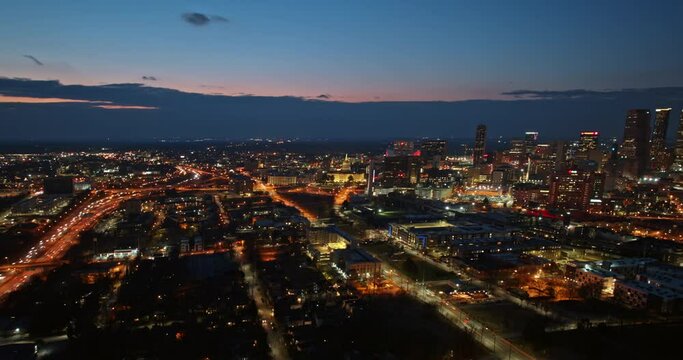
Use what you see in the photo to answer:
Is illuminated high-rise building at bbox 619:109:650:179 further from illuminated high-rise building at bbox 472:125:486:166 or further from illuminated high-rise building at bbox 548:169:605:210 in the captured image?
illuminated high-rise building at bbox 548:169:605:210

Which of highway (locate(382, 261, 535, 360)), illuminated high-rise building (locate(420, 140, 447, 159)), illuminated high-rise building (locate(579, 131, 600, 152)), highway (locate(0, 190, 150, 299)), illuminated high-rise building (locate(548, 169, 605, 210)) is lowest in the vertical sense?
highway (locate(0, 190, 150, 299))

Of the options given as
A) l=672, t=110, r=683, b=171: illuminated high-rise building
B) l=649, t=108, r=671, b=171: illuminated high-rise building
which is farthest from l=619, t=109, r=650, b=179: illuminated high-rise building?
l=672, t=110, r=683, b=171: illuminated high-rise building

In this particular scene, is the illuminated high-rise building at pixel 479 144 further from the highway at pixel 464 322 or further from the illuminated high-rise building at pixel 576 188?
the highway at pixel 464 322

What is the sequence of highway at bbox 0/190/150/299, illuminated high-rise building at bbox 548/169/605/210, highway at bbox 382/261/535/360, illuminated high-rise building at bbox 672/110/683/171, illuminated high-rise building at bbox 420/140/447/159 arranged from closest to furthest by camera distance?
highway at bbox 382/261/535/360 → highway at bbox 0/190/150/299 → illuminated high-rise building at bbox 548/169/605/210 → illuminated high-rise building at bbox 672/110/683/171 → illuminated high-rise building at bbox 420/140/447/159

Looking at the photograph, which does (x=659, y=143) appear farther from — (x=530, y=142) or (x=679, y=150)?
(x=530, y=142)

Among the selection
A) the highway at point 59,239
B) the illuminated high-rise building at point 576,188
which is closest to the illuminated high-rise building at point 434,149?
the illuminated high-rise building at point 576,188

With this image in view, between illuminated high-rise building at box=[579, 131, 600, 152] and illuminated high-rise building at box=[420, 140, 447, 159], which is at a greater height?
illuminated high-rise building at box=[579, 131, 600, 152]

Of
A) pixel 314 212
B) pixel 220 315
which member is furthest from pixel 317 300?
pixel 314 212

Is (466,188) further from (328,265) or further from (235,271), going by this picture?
(235,271)

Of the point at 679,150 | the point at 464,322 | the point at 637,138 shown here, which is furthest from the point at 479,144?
the point at 464,322
